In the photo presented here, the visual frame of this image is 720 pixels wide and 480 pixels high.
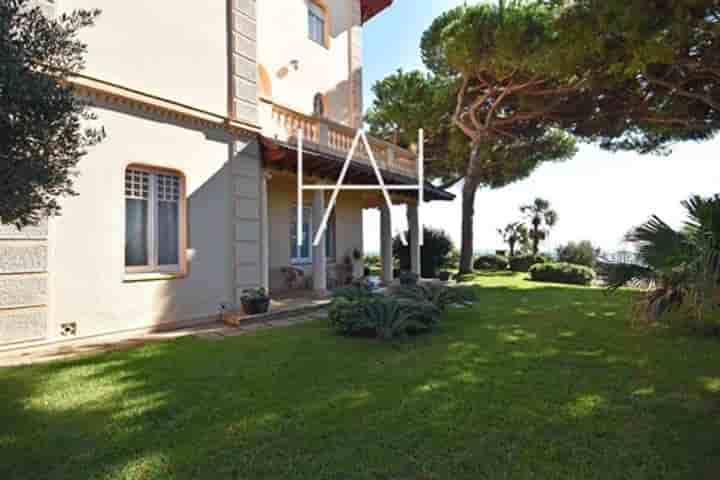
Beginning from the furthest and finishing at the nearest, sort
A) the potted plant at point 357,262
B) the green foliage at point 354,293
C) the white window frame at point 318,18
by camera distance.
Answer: the potted plant at point 357,262, the white window frame at point 318,18, the green foliage at point 354,293

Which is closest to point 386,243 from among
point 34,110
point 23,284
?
point 23,284

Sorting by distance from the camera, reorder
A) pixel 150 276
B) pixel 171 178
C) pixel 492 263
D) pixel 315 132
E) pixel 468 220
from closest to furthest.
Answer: pixel 150 276 < pixel 171 178 < pixel 315 132 < pixel 468 220 < pixel 492 263

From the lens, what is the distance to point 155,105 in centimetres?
658

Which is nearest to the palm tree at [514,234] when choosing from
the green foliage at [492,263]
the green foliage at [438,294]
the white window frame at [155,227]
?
the green foliage at [492,263]

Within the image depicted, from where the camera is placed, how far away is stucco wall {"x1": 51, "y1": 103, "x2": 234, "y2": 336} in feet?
18.7

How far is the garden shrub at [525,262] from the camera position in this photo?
800 inches

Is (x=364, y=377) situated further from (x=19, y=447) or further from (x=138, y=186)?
(x=138, y=186)

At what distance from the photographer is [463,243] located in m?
16.5

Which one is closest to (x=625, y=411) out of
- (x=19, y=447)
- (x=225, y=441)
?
(x=225, y=441)

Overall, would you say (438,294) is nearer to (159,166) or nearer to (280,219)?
(280,219)

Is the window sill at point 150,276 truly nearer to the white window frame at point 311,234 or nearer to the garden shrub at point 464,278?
the white window frame at point 311,234

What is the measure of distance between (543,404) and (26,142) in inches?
191

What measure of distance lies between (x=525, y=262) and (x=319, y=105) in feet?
47.8

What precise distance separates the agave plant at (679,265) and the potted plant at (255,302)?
21.1 ft
